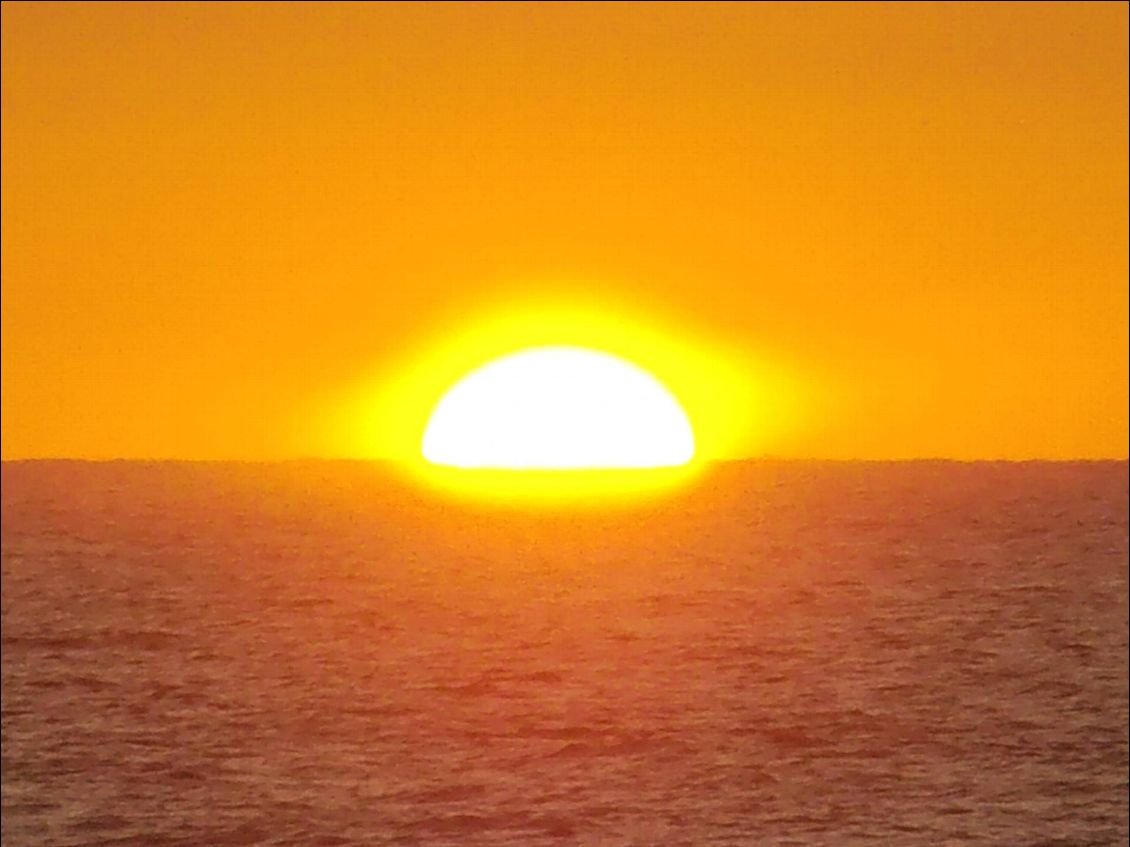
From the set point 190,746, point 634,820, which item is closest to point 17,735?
point 190,746

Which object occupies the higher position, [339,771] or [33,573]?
[33,573]

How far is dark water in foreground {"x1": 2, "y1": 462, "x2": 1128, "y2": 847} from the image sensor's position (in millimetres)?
15227

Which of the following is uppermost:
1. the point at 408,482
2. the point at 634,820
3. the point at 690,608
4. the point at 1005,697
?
the point at 408,482

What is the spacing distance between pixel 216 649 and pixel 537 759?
910 centimetres

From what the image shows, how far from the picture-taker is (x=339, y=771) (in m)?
17.3

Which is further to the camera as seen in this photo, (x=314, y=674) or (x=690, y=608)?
(x=690, y=608)

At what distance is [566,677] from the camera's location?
22.2 meters

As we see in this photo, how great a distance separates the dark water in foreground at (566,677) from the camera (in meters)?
15.2

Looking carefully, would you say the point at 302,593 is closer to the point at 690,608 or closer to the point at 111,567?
the point at 111,567

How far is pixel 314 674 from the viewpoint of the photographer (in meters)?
23.2

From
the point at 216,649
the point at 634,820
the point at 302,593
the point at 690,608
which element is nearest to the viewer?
the point at 634,820

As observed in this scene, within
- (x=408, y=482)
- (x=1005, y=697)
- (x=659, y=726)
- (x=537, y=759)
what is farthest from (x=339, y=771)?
(x=408, y=482)

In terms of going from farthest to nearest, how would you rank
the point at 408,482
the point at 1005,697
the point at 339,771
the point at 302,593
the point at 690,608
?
the point at 408,482 → the point at 302,593 → the point at 690,608 → the point at 1005,697 → the point at 339,771

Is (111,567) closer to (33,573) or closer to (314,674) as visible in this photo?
(33,573)
